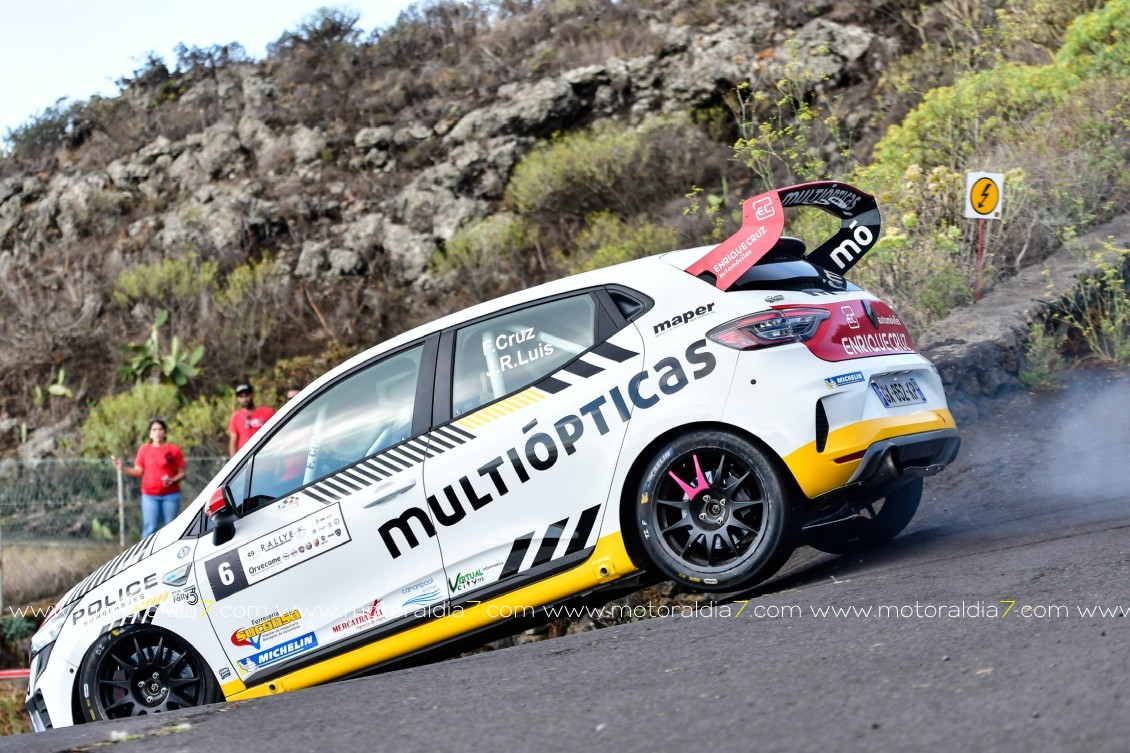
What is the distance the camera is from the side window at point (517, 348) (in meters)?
5.61

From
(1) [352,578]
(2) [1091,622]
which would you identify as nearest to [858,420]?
(2) [1091,622]

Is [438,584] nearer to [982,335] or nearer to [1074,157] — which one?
[982,335]

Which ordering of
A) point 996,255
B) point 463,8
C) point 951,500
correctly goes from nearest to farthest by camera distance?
point 951,500 → point 996,255 → point 463,8

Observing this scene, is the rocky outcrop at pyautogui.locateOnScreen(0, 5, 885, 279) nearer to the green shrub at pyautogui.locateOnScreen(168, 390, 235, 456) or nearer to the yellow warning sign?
the green shrub at pyautogui.locateOnScreen(168, 390, 235, 456)

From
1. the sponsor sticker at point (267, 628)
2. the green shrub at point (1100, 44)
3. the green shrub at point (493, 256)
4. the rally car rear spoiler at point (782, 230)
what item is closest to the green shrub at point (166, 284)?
the green shrub at point (493, 256)

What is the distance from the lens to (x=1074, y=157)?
11.2 metres

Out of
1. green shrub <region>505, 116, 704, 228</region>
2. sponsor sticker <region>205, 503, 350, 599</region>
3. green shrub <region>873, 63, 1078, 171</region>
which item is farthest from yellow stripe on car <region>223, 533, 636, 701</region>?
green shrub <region>505, 116, 704, 228</region>

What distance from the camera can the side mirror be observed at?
5777mm

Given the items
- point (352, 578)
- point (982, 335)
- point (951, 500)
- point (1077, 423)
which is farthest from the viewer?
point (982, 335)

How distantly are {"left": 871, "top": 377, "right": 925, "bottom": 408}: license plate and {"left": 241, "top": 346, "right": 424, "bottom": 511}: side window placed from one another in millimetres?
2322

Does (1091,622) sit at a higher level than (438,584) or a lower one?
lower

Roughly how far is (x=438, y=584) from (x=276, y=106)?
25327mm

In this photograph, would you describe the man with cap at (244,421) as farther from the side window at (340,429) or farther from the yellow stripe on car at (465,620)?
the yellow stripe on car at (465,620)

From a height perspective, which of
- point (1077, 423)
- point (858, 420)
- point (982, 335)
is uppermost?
point (858, 420)
